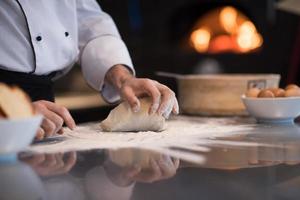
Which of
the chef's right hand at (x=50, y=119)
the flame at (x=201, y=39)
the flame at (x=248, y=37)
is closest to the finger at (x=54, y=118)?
the chef's right hand at (x=50, y=119)

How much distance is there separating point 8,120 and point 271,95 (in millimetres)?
650

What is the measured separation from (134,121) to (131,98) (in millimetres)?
47

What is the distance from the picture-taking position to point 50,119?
82 cm

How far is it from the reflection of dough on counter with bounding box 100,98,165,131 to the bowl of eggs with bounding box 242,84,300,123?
0.78 feet

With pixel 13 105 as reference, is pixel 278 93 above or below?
below

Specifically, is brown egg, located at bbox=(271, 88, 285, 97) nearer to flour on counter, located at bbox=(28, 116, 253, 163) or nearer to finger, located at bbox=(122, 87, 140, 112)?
flour on counter, located at bbox=(28, 116, 253, 163)

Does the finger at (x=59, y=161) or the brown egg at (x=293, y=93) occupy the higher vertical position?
the finger at (x=59, y=161)

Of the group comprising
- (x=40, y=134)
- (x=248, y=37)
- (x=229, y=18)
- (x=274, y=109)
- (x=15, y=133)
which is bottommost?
(x=248, y=37)

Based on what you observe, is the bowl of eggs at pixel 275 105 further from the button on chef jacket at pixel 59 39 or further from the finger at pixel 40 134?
the finger at pixel 40 134

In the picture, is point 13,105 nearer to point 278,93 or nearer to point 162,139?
point 162,139

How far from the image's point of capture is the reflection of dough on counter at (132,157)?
27.0 inches

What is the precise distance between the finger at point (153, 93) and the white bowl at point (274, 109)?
0.24m

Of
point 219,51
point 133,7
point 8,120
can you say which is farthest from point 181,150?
point 219,51

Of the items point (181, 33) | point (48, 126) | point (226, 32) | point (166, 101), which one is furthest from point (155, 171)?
point (226, 32)
